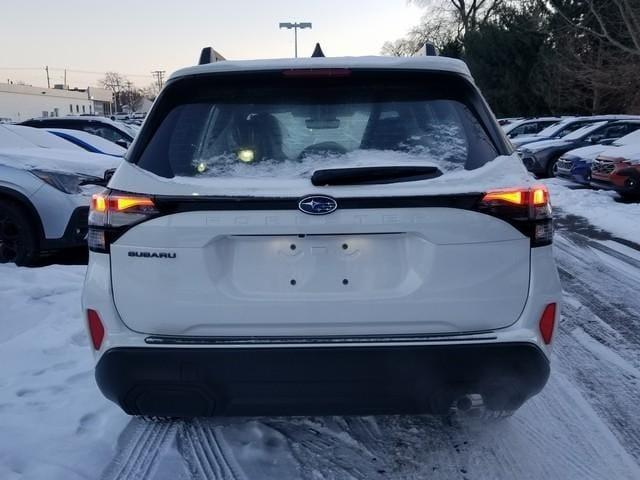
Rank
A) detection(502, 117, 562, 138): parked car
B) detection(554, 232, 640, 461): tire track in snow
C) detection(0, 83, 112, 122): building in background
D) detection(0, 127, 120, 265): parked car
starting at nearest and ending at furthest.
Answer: detection(554, 232, 640, 461): tire track in snow
detection(0, 127, 120, 265): parked car
detection(502, 117, 562, 138): parked car
detection(0, 83, 112, 122): building in background

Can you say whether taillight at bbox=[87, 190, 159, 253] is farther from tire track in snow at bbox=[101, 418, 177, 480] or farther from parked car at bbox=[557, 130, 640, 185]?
parked car at bbox=[557, 130, 640, 185]

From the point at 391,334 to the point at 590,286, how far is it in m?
4.17

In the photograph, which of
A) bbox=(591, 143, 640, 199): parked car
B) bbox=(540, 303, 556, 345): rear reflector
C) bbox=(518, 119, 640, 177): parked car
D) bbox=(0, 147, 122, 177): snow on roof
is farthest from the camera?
bbox=(518, 119, 640, 177): parked car

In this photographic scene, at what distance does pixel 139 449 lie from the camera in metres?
2.96

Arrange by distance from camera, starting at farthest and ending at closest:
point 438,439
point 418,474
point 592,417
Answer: point 592,417 < point 438,439 < point 418,474

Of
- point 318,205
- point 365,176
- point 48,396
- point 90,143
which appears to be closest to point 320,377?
point 318,205

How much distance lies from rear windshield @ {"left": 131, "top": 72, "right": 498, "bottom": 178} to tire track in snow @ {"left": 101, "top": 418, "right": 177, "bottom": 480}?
4.65 feet

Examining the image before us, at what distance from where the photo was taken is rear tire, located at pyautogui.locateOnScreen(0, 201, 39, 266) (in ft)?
20.1

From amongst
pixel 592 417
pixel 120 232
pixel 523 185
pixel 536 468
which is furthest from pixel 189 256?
pixel 592 417

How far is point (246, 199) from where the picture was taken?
2314mm

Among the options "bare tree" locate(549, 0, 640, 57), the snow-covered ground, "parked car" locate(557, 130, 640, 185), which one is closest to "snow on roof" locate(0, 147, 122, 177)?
the snow-covered ground

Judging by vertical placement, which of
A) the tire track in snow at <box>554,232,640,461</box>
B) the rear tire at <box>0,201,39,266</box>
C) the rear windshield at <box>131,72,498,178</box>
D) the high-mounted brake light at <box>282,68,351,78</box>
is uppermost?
the high-mounted brake light at <box>282,68,351,78</box>

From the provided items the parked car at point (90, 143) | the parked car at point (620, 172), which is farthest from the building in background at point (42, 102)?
the parked car at point (620, 172)

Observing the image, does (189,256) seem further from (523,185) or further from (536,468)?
(536,468)
